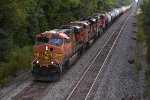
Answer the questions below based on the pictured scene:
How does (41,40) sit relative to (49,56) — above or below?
above

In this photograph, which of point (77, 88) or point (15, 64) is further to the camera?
point (15, 64)

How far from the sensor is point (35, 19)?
1646 inches

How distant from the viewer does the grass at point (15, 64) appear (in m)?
27.7

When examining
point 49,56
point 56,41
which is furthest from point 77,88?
point 56,41

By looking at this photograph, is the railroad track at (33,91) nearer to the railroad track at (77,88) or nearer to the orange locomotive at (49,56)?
the railroad track at (77,88)

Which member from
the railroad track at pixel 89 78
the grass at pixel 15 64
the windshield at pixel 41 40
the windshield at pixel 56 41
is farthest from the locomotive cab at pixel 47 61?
the grass at pixel 15 64

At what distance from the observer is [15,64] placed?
2923 centimetres

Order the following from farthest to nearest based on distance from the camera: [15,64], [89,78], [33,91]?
[15,64] < [89,78] < [33,91]

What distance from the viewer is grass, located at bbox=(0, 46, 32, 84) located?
27709 millimetres

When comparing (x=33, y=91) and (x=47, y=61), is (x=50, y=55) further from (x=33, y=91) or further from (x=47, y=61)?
(x=33, y=91)

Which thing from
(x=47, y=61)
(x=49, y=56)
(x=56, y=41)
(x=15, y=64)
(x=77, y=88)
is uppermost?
(x=56, y=41)

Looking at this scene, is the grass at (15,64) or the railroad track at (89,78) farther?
the grass at (15,64)

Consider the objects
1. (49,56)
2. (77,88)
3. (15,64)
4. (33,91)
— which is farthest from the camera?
(15,64)

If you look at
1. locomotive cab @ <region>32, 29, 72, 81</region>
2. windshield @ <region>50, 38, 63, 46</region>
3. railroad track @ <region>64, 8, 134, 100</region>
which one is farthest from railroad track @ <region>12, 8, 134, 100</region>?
windshield @ <region>50, 38, 63, 46</region>
